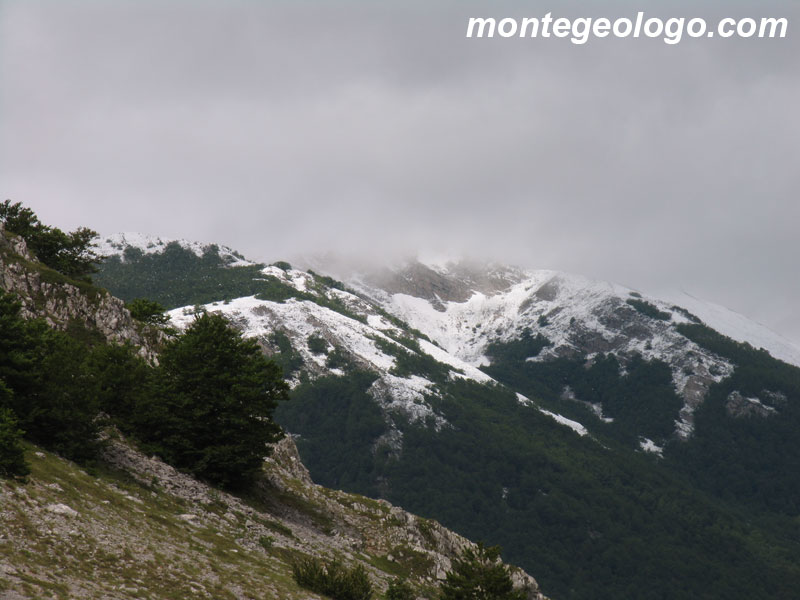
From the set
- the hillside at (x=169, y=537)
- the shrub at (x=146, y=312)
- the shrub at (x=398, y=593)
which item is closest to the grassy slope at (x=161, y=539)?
the hillside at (x=169, y=537)

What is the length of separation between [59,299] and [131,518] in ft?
125

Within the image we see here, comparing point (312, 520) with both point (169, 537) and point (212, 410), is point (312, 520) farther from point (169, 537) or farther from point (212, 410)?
point (169, 537)

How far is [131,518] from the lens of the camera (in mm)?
34656

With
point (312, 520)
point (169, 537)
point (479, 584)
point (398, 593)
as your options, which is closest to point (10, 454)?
point (169, 537)

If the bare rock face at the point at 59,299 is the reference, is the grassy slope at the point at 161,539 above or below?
below

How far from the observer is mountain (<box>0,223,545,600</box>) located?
1074 inches

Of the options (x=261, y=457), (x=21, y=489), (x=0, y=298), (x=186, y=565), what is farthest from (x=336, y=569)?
(x=0, y=298)

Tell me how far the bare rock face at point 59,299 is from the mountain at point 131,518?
0.13 metres

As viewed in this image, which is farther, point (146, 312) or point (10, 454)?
point (146, 312)

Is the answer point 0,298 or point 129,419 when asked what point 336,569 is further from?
point 0,298

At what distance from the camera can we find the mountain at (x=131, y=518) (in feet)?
89.5

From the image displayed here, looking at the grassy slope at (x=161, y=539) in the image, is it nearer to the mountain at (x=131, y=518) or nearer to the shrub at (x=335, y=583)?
the mountain at (x=131, y=518)

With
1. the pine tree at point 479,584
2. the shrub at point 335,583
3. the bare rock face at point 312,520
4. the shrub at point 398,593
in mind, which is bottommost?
the bare rock face at point 312,520

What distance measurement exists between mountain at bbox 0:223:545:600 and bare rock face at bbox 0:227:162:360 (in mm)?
129
